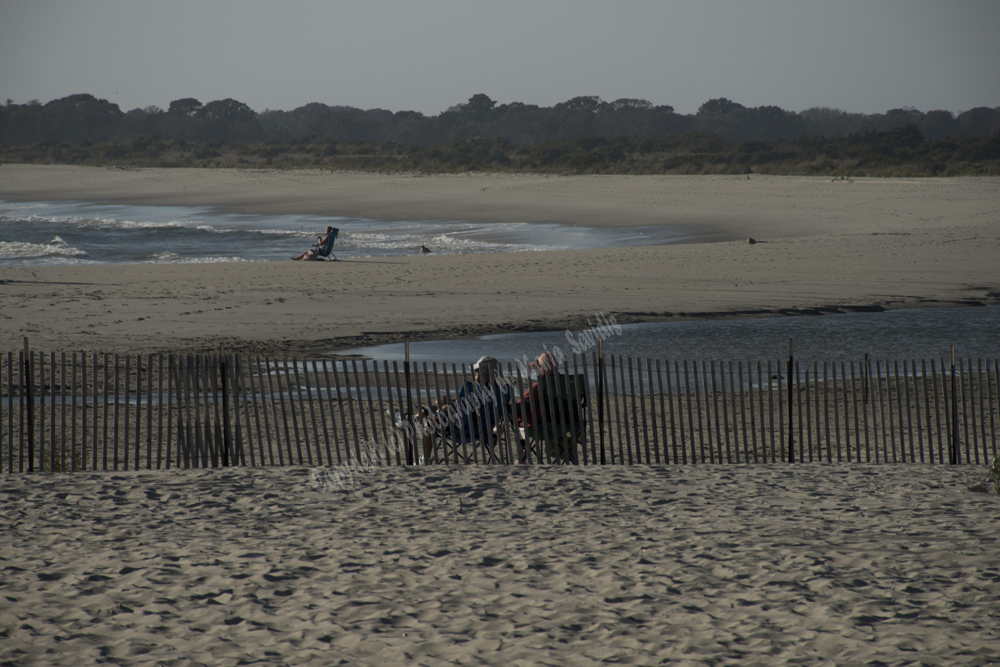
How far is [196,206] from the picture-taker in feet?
145

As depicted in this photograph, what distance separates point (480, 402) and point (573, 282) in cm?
1114

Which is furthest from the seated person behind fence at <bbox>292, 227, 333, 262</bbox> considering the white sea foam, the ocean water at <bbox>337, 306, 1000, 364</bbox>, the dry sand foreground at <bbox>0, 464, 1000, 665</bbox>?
the dry sand foreground at <bbox>0, 464, 1000, 665</bbox>

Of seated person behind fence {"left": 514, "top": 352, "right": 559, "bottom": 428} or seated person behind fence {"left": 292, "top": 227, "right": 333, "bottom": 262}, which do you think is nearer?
seated person behind fence {"left": 514, "top": 352, "right": 559, "bottom": 428}

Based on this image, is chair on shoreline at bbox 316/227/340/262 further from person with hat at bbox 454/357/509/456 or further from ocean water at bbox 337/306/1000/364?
person with hat at bbox 454/357/509/456

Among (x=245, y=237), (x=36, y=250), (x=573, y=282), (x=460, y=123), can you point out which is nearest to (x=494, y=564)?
(x=573, y=282)

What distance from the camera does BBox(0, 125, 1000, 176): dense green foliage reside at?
46.8 m

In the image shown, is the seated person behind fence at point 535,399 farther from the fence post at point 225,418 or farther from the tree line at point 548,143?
the tree line at point 548,143

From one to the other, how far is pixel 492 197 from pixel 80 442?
3256 centimetres

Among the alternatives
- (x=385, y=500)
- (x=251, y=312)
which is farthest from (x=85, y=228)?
(x=385, y=500)

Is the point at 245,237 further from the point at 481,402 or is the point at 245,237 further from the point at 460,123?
the point at 460,123

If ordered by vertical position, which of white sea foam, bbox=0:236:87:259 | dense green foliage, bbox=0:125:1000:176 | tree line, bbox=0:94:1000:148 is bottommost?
white sea foam, bbox=0:236:87:259

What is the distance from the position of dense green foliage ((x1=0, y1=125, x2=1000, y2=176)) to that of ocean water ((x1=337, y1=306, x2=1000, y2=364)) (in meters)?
26.6

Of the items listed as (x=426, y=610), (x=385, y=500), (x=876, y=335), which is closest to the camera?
(x=426, y=610)

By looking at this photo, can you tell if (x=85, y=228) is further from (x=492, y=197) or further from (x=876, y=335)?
(x=876, y=335)
